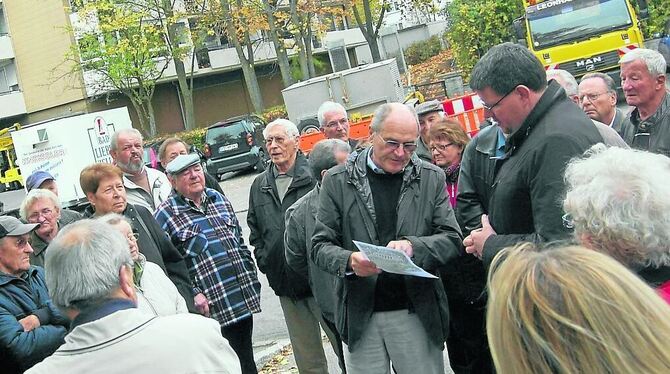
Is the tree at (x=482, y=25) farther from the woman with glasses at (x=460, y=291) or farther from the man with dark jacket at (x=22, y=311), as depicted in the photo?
the man with dark jacket at (x=22, y=311)

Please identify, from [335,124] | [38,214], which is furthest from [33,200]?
[335,124]

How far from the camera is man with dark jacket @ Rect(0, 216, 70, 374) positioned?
12.4 feet

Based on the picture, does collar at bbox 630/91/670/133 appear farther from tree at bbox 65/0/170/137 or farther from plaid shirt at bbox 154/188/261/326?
tree at bbox 65/0/170/137

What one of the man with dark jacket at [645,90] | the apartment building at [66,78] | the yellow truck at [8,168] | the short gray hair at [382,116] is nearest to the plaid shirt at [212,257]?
the short gray hair at [382,116]

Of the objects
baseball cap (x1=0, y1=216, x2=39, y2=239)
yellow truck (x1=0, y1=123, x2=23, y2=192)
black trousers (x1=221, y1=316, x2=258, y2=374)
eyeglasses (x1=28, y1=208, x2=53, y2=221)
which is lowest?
black trousers (x1=221, y1=316, x2=258, y2=374)

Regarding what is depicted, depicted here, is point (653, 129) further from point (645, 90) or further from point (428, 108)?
point (428, 108)

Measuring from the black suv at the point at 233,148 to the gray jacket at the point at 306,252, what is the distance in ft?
63.4

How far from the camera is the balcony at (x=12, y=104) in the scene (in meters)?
42.6

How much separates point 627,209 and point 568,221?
41cm

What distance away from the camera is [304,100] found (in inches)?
885

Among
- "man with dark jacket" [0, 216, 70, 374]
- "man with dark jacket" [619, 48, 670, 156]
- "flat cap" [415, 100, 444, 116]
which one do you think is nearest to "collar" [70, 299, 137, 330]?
"man with dark jacket" [0, 216, 70, 374]

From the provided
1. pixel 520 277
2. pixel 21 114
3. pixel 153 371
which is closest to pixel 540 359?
pixel 520 277

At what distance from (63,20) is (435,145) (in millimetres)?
39099

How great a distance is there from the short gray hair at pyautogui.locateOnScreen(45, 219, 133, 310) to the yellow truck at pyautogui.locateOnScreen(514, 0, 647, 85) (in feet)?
52.7
